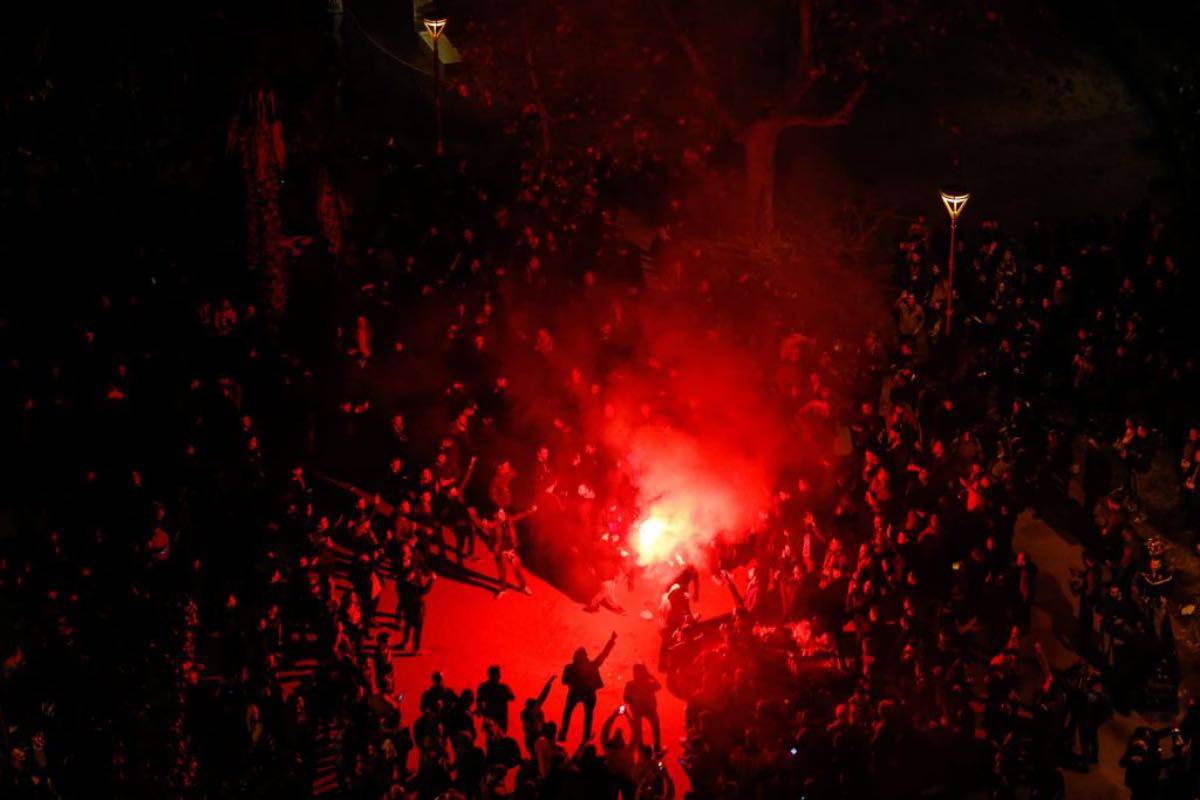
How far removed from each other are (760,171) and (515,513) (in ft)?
32.1

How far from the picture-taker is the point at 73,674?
13461mm

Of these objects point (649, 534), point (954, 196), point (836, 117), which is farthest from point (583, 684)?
point (836, 117)

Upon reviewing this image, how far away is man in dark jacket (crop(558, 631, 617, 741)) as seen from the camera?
A: 44.0 feet

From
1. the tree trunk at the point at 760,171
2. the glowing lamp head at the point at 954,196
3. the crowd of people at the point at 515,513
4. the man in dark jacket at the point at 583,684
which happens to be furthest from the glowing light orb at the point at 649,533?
the tree trunk at the point at 760,171

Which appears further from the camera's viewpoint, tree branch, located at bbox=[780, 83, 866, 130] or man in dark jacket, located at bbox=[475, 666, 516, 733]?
tree branch, located at bbox=[780, 83, 866, 130]

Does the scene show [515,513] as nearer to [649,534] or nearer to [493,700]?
[649,534]

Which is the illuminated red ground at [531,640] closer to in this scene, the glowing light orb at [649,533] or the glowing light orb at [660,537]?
the glowing light orb at [660,537]

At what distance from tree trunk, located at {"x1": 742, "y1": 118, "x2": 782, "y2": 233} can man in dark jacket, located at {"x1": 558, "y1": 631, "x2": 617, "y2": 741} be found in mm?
12009

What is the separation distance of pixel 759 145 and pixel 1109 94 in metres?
10.4

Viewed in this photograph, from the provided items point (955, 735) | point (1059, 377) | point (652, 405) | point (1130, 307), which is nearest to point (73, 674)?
point (652, 405)

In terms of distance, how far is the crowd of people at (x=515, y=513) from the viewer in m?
12.6

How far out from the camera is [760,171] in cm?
2298

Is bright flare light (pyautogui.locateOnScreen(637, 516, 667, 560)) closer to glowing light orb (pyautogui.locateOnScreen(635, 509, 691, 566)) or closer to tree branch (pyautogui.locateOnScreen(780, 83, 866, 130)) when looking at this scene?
glowing light orb (pyautogui.locateOnScreen(635, 509, 691, 566))

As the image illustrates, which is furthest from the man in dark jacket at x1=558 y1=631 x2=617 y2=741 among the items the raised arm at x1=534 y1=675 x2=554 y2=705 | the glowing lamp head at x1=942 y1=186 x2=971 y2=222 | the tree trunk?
the tree trunk
